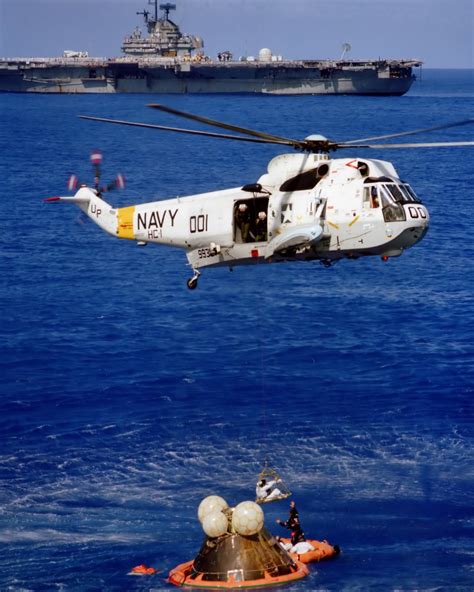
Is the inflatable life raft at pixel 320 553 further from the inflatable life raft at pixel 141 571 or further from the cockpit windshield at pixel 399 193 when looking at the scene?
the cockpit windshield at pixel 399 193

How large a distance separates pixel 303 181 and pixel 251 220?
241cm

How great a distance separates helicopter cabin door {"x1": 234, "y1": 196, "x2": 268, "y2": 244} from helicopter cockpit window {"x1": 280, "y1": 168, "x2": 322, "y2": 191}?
99 cm

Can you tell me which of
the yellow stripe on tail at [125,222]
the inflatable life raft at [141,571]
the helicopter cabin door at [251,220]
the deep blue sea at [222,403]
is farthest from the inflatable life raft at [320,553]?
the yellow stripe on tail at [125,222]

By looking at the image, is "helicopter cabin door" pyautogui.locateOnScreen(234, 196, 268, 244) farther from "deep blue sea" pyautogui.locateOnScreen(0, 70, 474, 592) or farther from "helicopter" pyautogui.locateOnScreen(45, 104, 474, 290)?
"deep blue sea" pyautogui.locateOnScreen(0, 70, 474, 592)

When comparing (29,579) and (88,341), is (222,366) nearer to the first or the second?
(88,341)

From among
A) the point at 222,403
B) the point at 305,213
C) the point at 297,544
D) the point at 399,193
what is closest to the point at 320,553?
the point at 297,544

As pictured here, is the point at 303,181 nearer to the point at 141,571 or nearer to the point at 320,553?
the point at 320,553

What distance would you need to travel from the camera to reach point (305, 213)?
37.1m

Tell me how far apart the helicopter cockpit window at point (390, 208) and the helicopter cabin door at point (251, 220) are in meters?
4.34

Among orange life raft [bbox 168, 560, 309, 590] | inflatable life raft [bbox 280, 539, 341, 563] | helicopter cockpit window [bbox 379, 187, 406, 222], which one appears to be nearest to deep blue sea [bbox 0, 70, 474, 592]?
inflatable life raft [bbox 280, 539, 341, 563]

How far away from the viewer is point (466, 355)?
72.5 metres

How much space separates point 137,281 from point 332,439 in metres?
34.2

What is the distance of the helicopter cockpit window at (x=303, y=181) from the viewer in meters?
37.4

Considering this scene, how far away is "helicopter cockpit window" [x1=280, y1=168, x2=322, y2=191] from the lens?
37.4 metres
